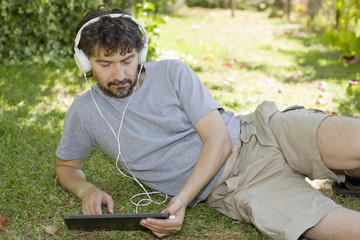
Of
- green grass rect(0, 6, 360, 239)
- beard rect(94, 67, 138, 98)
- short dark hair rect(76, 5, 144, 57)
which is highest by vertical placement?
short dark hair rect(76, 5, 144, 57)

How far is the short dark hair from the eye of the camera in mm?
2162

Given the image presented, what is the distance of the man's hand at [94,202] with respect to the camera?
2221mm

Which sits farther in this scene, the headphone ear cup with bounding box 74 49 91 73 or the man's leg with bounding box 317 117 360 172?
the headphone ear cup with bounding box 74 49 91 73

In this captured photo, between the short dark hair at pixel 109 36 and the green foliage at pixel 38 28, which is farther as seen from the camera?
the green foliage at pixel 38 28

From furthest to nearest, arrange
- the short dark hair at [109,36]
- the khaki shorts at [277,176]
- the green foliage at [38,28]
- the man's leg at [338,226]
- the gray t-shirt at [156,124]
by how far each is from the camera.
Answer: the green foliage at [38,28], the gray t-shirt at [156,124], the short dark hair at [109,36], the khaki shorts at [277,176], the man's leg at [338,226]

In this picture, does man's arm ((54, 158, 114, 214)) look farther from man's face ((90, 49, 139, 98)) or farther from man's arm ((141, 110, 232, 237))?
man's face ((90, 49, 139, 98))

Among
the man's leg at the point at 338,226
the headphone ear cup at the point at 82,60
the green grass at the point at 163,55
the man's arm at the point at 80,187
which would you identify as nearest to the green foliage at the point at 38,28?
the green grass at the point at 163,55

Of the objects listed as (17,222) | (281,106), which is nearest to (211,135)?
(17,222)

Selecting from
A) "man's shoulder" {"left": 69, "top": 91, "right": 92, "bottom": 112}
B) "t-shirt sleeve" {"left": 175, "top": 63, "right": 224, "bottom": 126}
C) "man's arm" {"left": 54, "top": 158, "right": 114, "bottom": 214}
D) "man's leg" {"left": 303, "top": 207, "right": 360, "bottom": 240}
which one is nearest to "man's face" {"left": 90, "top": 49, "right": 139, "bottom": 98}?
"man's shoulder" {"left": 69, "top": 91, "right": 92, "bottom": 112}

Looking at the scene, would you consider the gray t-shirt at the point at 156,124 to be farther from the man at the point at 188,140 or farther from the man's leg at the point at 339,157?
the man's leg at the point at 339,157

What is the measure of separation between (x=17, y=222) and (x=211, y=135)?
1215mm

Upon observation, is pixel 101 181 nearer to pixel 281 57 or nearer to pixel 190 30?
pixel 281 57

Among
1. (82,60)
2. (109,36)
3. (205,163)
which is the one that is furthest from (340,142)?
(82,60)

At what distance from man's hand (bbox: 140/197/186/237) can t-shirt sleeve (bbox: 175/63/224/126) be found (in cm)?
48
